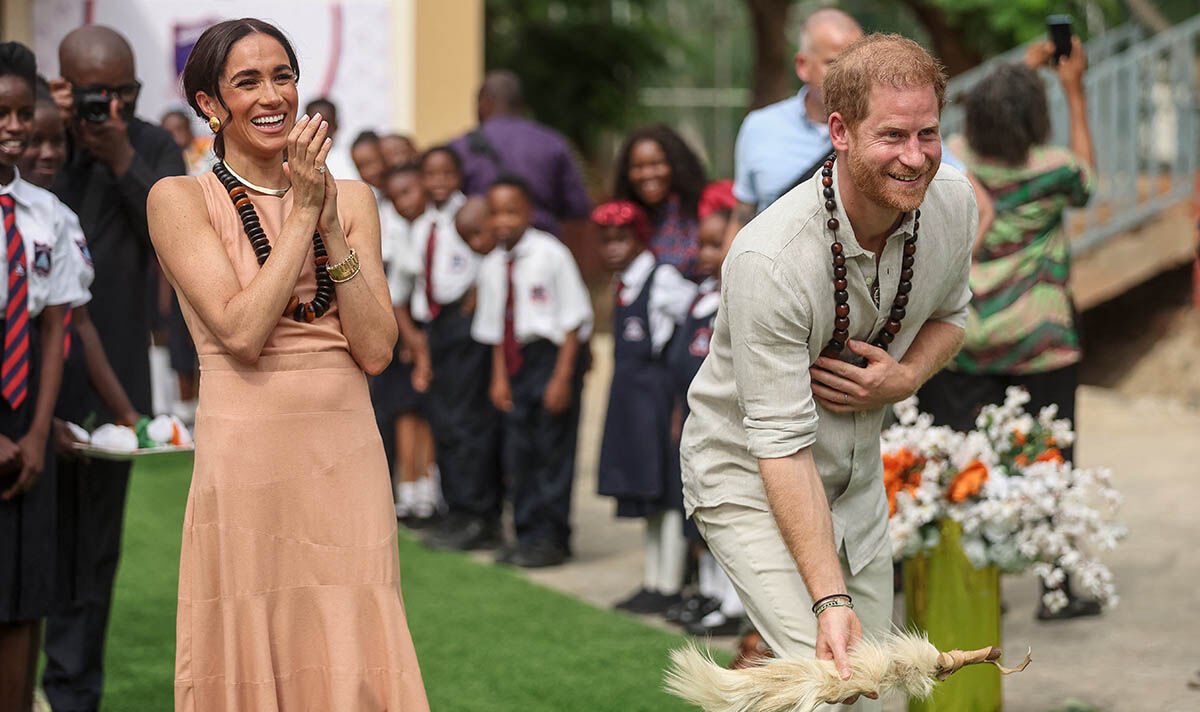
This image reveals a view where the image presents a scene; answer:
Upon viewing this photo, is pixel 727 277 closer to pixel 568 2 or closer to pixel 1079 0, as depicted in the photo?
pixel 1079 0

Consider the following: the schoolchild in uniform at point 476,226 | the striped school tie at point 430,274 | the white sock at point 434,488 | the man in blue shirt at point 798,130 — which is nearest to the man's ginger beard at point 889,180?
the man in blue shirt at point 798,130

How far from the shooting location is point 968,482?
5336mm

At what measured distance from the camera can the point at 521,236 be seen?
8797mm

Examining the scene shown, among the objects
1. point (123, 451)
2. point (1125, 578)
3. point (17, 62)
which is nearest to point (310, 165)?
point (123, 451)

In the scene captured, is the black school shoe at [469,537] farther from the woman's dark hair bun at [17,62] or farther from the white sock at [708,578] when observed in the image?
the woman's dark hair bun at [17,62]

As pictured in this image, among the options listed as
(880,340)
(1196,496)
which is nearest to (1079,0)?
(1196,496)

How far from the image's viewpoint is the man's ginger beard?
139 inches

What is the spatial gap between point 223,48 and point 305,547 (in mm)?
1172

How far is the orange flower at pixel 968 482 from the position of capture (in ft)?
17.5

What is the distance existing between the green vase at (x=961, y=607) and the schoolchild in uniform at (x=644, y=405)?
2269 mm

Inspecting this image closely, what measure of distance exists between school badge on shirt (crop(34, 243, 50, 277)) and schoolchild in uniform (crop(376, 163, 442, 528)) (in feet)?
16.0

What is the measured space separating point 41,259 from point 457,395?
444 centimetres

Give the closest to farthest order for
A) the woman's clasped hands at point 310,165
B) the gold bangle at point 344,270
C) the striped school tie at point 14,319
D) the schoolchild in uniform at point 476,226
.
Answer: the woman's clasped hands at point 310,165, the gold bangle at point 344,270, the striped school tie at point 14,319, the schoolchild in uniform at point 476,226

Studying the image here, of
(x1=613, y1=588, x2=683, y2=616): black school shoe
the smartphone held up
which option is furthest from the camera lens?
the smartphone held up
